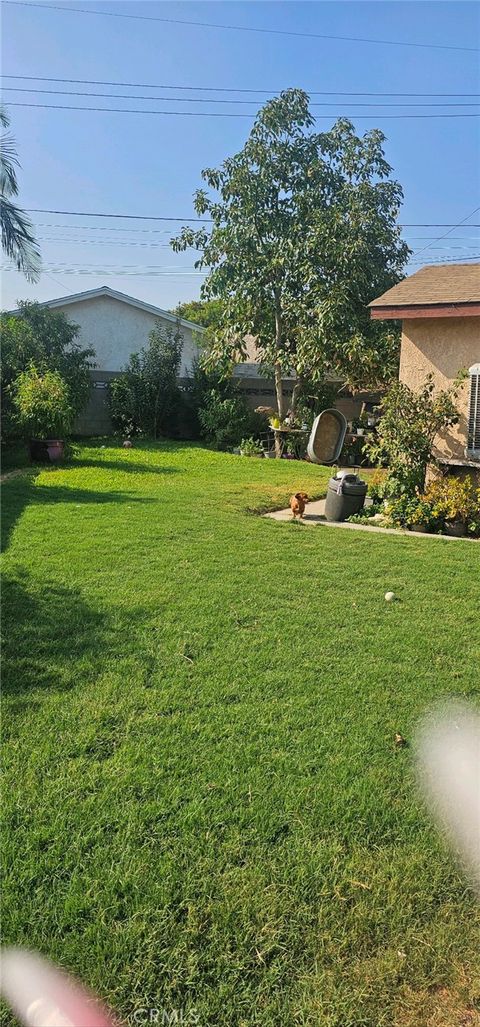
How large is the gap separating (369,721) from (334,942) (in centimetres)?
119

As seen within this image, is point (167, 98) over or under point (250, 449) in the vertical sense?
over

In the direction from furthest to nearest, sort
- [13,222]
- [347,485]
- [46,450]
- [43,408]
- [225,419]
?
[225,419], [46,450], [43,408], [13,222], [347,485]

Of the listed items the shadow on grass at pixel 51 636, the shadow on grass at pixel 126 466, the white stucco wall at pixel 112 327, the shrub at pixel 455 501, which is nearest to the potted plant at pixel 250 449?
the shadow on grass at pixel 126 466

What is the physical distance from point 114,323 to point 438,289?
1374cm

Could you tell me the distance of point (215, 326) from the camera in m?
16.2

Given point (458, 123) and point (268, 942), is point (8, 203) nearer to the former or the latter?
point (268, 942)

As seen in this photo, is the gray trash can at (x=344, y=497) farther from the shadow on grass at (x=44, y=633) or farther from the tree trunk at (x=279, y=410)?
the tree trunk at (x=279, y=410)

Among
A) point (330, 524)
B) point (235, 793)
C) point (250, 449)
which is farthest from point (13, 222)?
point (235, 793)

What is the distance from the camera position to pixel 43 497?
8.24 metres

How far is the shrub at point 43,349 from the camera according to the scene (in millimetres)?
13641

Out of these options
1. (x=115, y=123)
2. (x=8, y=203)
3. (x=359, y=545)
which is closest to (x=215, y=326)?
(x=115, y=123)

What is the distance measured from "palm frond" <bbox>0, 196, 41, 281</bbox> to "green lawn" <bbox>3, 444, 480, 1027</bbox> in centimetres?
598

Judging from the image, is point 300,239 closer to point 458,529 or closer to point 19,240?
point 19,240

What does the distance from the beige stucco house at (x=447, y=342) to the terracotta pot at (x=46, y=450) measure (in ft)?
22.0
